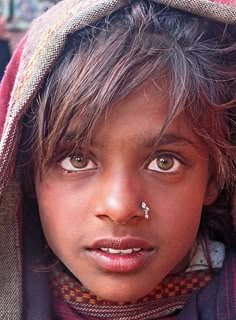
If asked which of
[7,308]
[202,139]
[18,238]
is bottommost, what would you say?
[7,308]

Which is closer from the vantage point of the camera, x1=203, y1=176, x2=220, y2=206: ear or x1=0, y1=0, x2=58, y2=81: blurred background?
x1=203, y1=176, x2=220, y2=206: ear

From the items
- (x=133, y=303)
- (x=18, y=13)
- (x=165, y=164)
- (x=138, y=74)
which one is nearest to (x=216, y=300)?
(x=133, y=303)

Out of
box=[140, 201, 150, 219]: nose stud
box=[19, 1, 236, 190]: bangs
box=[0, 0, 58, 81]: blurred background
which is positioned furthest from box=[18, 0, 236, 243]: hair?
box=[0, 0, 58, 81]: blurred background

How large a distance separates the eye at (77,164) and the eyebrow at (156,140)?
40mm

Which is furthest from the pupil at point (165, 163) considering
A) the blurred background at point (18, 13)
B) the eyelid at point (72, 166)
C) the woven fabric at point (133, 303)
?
the blurred background at point (18, 13)

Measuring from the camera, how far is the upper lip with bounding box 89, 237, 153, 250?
0.88m

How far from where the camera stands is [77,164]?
36.6 inches

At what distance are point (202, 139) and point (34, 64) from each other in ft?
0.98

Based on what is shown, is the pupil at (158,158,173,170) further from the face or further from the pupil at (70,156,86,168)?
the pupil at (70,156,86,168)

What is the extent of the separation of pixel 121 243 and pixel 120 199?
77 millimetres

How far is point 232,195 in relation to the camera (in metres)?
1.06

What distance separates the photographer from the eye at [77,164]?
3.01ft

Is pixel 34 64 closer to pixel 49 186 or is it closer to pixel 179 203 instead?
pixel 49 186

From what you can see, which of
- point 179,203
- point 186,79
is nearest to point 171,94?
point 186,79
